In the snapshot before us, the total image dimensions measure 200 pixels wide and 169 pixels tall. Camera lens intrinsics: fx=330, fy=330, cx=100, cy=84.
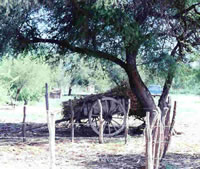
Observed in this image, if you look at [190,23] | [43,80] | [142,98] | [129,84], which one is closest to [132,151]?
[142,98]

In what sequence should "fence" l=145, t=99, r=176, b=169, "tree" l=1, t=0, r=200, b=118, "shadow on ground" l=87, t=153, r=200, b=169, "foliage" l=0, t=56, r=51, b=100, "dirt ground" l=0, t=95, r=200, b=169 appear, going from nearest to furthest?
"fence" l=145, t=99, r=176, b=169 < "shadow on ground" l=87, t=153, r=200, b=169 < "dirt ground" l=0, t=95, r=200, b=169 < "tree" l=1, t=0, r=200, b=118 < "foliage" l=0, t=56, r=51, b=100

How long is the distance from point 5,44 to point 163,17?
15.4 ft

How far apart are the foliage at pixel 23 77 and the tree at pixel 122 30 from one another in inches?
558

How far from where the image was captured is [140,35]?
29.3 ft

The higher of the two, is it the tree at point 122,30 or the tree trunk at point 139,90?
the tree at point 122,30

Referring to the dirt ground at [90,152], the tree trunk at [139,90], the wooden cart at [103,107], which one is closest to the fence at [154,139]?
the dirt ground at [90,152]

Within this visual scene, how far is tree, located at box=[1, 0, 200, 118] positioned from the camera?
8.72 m

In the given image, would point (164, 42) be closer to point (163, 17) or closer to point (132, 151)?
point (163, 17)

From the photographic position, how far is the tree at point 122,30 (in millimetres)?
8719

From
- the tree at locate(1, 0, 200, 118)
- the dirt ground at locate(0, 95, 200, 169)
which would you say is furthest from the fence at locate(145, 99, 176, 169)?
the tree at locate(1, 0, 200, 118)

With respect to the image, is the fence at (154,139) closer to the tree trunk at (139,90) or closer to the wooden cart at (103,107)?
the tree trunk at (139,90)

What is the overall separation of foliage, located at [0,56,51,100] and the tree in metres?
14.2

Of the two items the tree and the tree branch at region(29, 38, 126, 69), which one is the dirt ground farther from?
the tree branch at region(29, 38, 126, 69)

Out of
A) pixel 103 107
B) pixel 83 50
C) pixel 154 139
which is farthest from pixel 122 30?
pixel 154 139
